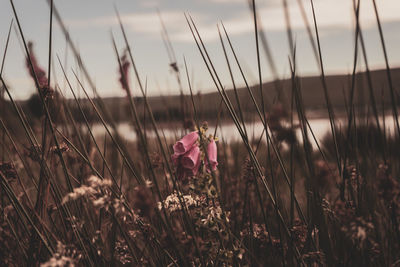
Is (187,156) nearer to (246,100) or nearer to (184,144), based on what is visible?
(184,144)

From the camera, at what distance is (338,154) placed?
2.96 ft

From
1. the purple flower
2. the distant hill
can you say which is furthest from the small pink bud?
the distant hill

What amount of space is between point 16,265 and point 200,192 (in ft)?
2.36

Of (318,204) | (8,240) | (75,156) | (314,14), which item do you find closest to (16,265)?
(8,240)

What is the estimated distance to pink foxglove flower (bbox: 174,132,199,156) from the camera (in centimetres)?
96

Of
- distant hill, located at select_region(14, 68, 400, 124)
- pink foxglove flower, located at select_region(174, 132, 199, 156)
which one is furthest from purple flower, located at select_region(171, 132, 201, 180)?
distant hill, located at select_region(14, 68, 400, 124)

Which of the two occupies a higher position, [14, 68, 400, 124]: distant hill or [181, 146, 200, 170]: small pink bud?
[14, 68, 400, 124]: distant hill

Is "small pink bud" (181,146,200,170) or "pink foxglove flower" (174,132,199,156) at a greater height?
"pink foxglove flower" (174,132,199,156)

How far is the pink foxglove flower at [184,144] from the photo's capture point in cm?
96

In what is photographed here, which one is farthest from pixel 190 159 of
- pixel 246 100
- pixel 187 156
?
pixel 246 100

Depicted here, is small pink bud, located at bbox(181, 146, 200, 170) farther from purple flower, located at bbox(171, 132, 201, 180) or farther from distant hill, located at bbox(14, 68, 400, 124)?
distant hill, located at bbox(14, 68, 400, 124)

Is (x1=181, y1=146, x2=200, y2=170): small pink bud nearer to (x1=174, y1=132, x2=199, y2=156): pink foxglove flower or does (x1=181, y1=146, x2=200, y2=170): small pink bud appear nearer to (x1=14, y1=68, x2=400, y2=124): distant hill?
(x1=174, y1=132, x2=199, y2=156): pink foxglove flower

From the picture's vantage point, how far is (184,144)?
3.12ft

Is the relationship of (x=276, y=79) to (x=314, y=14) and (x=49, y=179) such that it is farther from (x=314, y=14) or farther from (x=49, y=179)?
(x=49, y=179)
